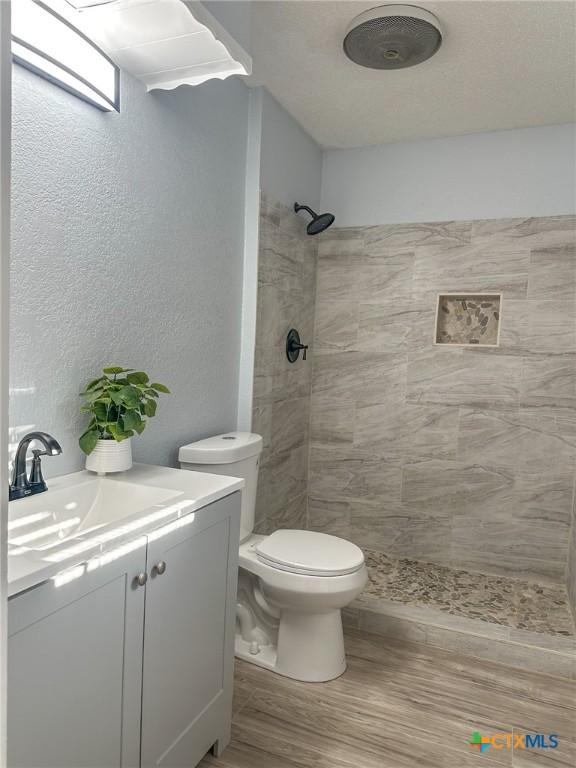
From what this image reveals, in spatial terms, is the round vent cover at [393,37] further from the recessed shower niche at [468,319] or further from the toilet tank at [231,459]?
the toilet tank at [231,459]

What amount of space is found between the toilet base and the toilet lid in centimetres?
25

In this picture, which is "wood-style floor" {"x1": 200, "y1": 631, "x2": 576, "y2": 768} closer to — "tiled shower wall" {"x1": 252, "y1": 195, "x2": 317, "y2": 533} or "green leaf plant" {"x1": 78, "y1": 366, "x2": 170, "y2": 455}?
"tiled shower wall" {"x1": 252, "y1": 195, "x2": 317, "y2": 533}

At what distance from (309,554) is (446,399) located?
1474 mm

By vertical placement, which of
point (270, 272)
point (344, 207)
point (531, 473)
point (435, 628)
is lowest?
point (435, 628)

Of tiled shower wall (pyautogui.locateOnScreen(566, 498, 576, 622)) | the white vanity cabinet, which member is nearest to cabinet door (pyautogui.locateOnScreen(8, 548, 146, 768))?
the white vanity cabinet

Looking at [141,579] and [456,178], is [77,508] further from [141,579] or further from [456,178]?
[456,178]

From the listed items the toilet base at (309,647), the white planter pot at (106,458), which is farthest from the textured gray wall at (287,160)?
the toilet base at (309,647)

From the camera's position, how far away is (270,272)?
2.94 metres

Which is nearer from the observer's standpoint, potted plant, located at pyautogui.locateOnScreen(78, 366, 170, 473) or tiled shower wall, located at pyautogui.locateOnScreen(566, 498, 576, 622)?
potted plant, located at pyautogui.locateOnScreen(78, 366, 170, 473)

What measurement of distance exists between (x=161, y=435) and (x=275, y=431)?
3.27 ft

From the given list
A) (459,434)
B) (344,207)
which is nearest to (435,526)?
(459,434)

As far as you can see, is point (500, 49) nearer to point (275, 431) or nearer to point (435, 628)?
point (275, 431)

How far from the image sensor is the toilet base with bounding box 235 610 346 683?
91.0 inches

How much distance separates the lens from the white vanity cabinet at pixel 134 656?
3.60ft
